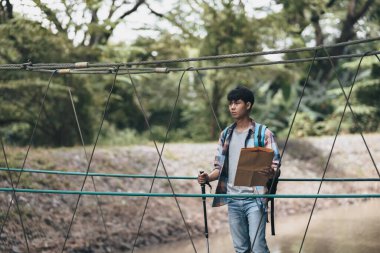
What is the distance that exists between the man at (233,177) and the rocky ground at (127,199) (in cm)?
241

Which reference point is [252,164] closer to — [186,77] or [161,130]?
[186,77]

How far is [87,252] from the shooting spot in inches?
280

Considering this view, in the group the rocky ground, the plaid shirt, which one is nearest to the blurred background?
the rocky ground

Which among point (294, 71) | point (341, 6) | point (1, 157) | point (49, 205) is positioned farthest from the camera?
point (341, 6)

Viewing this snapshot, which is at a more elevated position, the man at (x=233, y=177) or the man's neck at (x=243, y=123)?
the man's neck at (x=243, y=123)

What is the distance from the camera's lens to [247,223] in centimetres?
393

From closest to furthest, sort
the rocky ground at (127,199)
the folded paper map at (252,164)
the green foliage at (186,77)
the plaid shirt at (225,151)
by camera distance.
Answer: the folded paper map at (252,164) → the plaid shirt at (225,151) → the rocky ground at (127,199) → the green foliage at (186,77)

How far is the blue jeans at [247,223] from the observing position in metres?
3.80

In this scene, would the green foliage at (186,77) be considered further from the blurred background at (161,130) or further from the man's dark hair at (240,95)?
the man's dark hair at (240,95)

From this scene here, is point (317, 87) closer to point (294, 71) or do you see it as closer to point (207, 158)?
point (294, 71)

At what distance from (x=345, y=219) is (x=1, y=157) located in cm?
517

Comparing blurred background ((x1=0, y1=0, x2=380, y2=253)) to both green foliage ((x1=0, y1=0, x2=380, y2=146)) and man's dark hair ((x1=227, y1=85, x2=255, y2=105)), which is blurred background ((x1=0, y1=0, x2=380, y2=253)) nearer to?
green foliage ((x1=0, y1=0, x2=380, y2=146))

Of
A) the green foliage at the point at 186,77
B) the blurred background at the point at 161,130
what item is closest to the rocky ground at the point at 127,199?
the blurred background at the point at 161,130

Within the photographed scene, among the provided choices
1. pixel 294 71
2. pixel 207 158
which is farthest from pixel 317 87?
pixel 207 158
